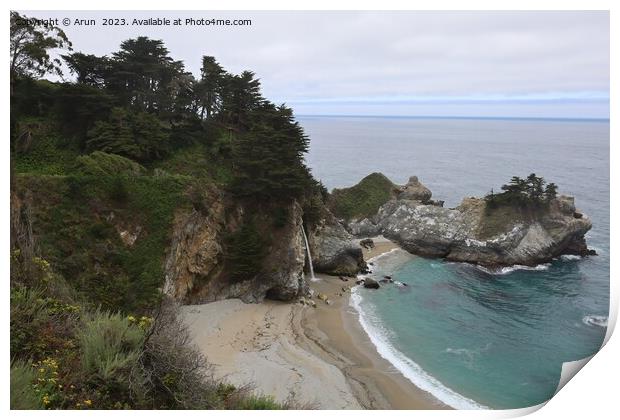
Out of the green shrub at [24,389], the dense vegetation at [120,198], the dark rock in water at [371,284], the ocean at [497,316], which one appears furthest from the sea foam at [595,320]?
the green shrub at [24,389]

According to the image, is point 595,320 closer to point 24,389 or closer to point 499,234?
point 499,234

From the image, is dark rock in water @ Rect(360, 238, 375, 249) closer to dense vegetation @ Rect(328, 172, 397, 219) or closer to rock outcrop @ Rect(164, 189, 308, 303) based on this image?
dense vegetation @ Rect(328, 172, 397, 219)

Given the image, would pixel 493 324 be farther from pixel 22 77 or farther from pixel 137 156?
pixel 22 77

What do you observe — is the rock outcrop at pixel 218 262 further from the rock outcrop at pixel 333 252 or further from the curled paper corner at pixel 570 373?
the curled paper corner at pixel 570 373

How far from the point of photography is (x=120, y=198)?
52.6 feet

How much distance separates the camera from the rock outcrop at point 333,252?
80.7 ft

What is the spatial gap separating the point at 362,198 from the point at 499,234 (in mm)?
12834

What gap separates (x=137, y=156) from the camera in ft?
65.3

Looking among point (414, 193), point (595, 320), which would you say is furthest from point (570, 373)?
point (414, 193)

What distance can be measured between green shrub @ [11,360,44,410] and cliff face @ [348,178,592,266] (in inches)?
1048

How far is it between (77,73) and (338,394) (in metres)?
19.3

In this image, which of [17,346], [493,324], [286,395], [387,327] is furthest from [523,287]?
[17,346]

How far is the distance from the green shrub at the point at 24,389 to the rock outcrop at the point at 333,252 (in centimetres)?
1867

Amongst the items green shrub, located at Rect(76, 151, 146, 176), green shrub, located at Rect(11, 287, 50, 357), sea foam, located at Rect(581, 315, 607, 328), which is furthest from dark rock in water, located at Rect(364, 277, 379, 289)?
green shrub, located at Rect(11, 287, 50, 357)
